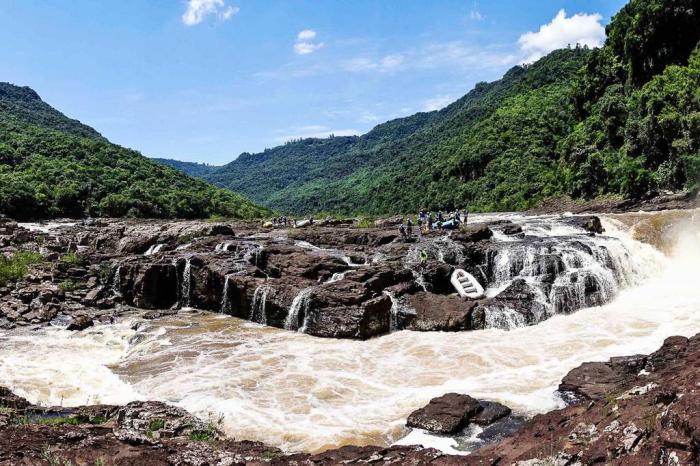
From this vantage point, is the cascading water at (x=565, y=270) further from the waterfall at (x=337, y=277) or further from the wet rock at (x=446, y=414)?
the wet rock at (x=446, y=414)

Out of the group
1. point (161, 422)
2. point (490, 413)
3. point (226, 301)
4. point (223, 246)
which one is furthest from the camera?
point (223, 246)

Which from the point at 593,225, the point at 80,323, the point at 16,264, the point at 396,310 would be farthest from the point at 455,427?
the point at 16,264

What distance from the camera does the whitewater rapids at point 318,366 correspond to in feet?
38.5

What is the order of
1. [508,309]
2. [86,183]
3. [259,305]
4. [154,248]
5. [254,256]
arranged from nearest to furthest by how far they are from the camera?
[508,309]
[259,305]
[254,256]
[154,248]
[86,183]

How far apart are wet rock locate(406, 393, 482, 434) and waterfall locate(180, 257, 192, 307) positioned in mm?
17742

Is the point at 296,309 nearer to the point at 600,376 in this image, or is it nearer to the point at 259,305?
the point at 259,305

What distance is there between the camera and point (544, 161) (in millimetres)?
70625

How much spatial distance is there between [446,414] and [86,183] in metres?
70.2

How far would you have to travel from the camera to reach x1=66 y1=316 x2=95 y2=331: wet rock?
21.3 meters

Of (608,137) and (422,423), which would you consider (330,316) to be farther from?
(608,137)

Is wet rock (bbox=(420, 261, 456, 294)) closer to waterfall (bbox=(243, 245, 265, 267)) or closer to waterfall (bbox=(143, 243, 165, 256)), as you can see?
waterfall (bbox=(243, 245, 265, 267))

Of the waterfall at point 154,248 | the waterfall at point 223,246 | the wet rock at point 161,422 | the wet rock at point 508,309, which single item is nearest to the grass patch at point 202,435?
the wet rock at point 161,422

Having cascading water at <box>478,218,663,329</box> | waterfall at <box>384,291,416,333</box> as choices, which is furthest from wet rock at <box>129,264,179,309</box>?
cascading water at <box>478,218,663,329</box>

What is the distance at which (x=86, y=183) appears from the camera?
68.2 m
